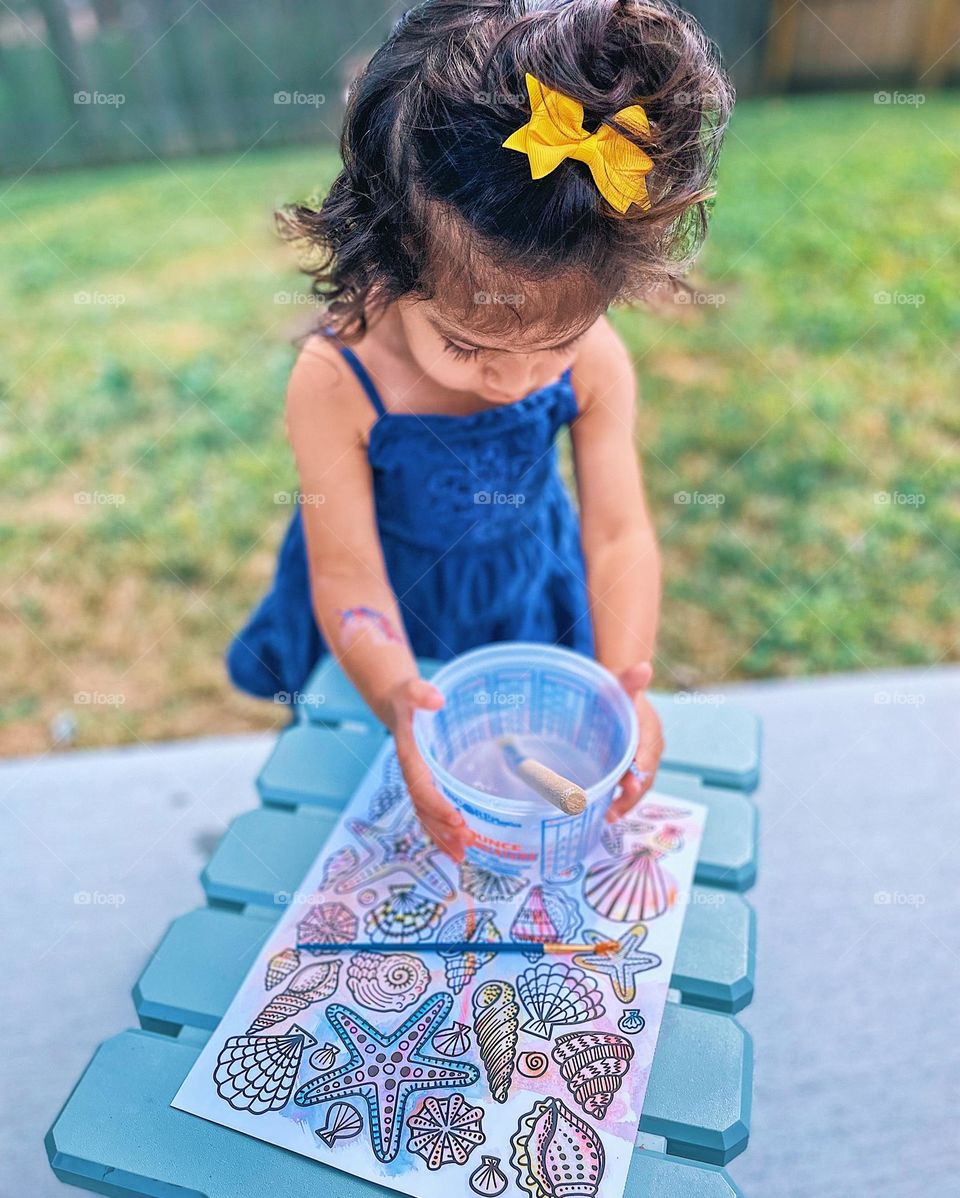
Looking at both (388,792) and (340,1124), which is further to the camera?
(388,792)

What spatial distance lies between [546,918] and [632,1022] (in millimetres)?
126

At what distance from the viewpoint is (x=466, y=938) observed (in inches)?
36.2

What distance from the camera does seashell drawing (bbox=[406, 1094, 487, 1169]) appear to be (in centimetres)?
77

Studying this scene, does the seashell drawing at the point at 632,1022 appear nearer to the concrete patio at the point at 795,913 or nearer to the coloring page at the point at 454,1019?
the coloring page at the point at 454,1019

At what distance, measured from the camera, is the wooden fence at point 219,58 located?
417 cm

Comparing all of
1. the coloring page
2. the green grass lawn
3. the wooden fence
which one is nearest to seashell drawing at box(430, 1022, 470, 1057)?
the coloring page

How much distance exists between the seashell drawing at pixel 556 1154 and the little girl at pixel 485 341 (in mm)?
257

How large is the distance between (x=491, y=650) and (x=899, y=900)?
2.37 feet

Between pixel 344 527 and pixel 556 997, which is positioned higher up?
pixel 344 527

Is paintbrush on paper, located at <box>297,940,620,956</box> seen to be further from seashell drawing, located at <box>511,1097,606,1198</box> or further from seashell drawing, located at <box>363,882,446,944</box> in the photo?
seashell drawing, located at <box>511,1097,606,1198</box>

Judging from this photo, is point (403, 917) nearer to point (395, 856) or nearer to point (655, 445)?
point (395, 856)

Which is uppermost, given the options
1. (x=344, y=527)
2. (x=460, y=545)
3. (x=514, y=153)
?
(x=514, y=153)

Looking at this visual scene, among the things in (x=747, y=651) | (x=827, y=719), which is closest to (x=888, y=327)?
(x=747, y=651)

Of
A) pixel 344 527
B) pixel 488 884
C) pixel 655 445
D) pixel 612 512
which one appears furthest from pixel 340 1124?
pixel 655 445
